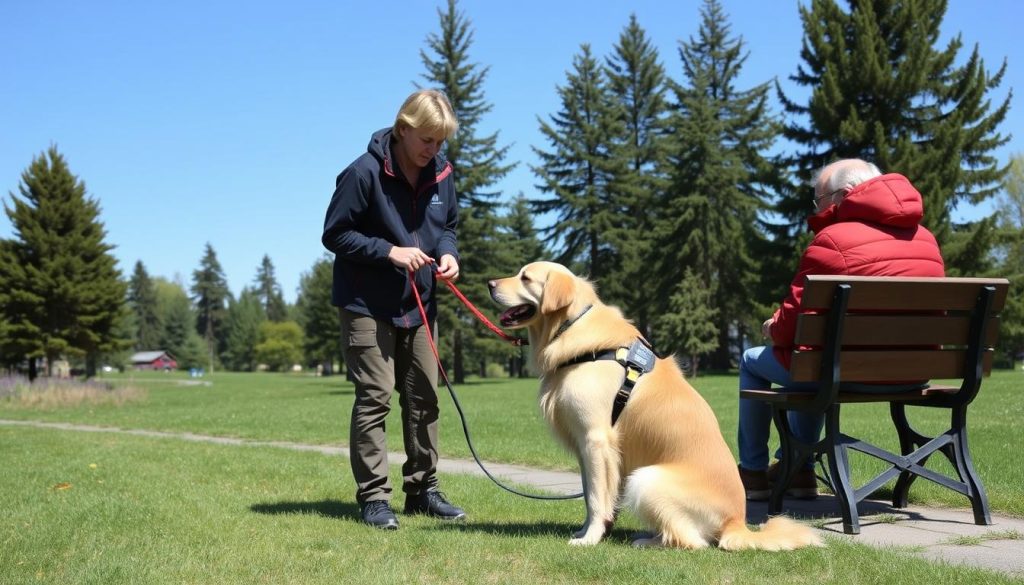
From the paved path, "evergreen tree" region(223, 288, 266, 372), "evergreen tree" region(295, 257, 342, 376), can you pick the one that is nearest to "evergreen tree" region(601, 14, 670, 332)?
"evergreen tree" region(295, 257, 342, 376)

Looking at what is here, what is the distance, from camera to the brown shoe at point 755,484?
575cm

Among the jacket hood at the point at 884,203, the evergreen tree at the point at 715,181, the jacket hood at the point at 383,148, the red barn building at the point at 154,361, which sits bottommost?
the red barn building at the point at 154,361

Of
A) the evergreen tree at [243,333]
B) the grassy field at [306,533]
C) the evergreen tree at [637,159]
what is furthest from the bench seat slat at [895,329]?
the evergreen tree at [243,333]

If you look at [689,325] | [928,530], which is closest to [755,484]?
[928,530]

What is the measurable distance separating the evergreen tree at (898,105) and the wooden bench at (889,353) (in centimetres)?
2563

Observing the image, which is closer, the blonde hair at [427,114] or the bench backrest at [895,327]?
the bench backrest at [895,327]

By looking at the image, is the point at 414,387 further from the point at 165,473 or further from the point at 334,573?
the point at 165,473

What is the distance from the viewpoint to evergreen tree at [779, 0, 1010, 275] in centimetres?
2944

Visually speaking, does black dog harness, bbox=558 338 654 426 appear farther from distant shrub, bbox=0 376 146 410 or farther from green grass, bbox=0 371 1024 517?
distant shrub, bbox=0 376 146 410

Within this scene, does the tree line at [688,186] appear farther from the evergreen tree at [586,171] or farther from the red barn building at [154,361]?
the red barn building at [154,361]

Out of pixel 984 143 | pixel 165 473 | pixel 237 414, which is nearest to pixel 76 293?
pixel 237 414

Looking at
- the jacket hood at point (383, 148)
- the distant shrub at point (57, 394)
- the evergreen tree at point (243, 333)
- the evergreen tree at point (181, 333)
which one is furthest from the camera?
the evergreen tree at point (243, 333)

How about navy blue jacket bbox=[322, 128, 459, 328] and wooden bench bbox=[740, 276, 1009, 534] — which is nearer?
wooden bench bbox=[740, 276, 1009, 534]

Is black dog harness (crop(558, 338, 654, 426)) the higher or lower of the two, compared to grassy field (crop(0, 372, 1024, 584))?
higher
